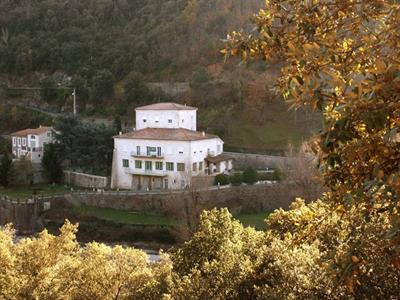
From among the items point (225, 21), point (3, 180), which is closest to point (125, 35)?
point (225, 21)

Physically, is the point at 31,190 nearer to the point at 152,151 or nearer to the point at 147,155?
the point at 147,155

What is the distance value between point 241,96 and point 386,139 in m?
46.3

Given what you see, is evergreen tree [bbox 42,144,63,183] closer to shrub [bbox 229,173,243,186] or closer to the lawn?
the lawn

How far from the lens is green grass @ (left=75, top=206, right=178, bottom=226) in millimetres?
33312

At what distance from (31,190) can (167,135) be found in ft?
37.0

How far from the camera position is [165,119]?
4091 centimetres

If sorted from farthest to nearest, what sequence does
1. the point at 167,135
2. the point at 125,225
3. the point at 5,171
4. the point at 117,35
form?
the point at 117,35 < the point at 5,171 < the point at 167,135 < the point at 125,225

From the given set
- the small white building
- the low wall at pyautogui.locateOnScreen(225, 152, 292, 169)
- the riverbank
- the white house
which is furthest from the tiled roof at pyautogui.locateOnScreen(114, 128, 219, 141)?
the small white building

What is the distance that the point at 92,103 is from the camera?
57.0m

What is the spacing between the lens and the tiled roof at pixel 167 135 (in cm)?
3712

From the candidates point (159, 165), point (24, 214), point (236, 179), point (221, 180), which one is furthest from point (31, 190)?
point (236, 179)

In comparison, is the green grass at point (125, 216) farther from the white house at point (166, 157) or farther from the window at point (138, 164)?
the window at point (138, 164)

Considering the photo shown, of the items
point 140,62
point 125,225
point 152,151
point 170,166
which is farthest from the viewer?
point 140,62

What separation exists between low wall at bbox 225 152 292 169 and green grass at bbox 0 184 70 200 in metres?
13.6
